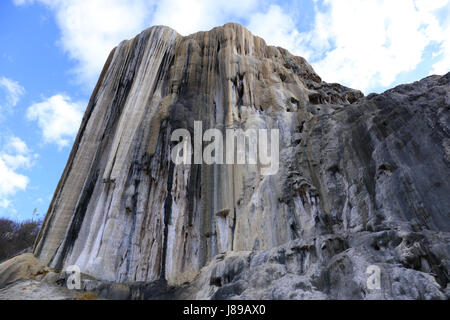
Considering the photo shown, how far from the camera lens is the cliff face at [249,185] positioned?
9.32 m

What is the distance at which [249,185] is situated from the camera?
14.7m

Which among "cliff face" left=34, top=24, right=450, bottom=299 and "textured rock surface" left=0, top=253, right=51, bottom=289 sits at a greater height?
"cliff face" left=34, top=24, right=450, bottom=299

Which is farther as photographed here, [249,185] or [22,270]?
[249,185]

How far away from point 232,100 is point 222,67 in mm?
2918

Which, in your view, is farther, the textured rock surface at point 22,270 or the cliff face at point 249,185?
the textured rock surface at point 22,270

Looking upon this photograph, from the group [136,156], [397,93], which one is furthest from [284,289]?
[136,156]

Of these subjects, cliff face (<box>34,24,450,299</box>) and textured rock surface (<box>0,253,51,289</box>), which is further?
textured rock surface (<box>0,253,51,289</box>)

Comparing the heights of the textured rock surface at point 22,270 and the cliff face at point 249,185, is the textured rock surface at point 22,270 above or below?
below

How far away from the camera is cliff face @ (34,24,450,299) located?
30.6 feet

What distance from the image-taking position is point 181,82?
19812 mm

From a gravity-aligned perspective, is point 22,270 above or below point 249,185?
below
